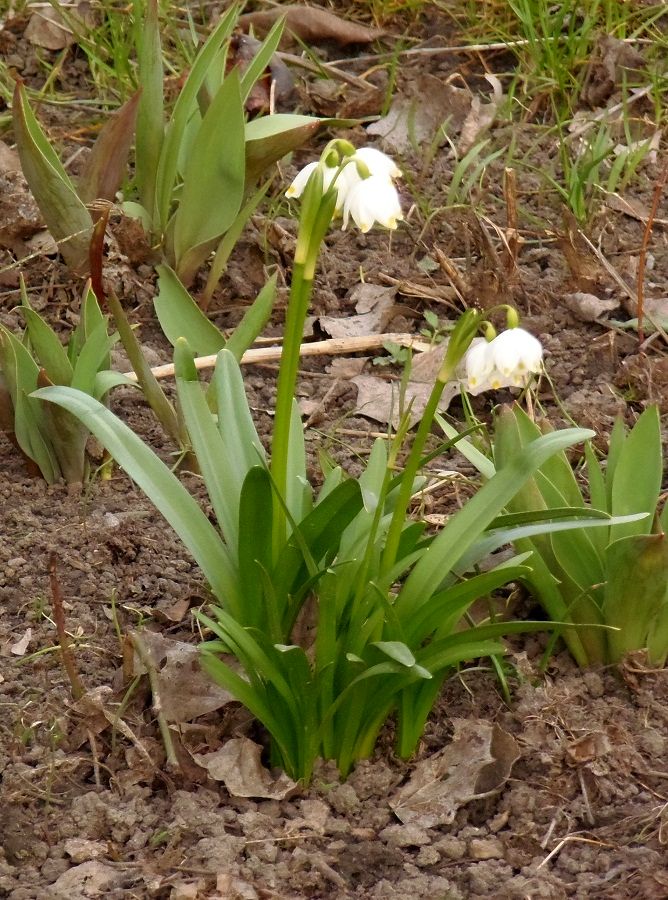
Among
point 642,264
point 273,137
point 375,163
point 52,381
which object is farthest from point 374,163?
point 273,137

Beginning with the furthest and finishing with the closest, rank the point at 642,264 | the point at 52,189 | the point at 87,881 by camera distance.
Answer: the point at 52,189, the point at 642,264, the point at 87,881

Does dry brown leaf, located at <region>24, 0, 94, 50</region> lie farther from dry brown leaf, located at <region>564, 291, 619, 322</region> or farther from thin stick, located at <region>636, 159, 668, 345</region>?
thin stick, located at <region>636, 159, 668, 345</region>

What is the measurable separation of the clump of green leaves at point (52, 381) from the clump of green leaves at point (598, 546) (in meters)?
0.87

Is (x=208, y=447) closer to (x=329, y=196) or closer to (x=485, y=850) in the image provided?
(x=329, y=196)

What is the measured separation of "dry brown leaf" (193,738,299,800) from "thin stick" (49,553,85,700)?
245 mm

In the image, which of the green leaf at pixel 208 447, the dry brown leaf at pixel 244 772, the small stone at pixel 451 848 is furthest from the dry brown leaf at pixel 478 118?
the small stone at pixel 451 848

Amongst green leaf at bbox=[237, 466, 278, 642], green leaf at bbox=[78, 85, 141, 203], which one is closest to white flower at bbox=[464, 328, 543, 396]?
green leaf at bbox=[237, 466, 278, 642]

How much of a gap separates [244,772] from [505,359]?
84cm

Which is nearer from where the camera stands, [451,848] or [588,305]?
[451,848]

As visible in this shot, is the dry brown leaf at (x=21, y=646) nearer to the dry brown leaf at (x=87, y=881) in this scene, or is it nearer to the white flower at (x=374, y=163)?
the dry brown leaf at (x=87, y=881)

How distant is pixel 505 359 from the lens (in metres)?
1.62

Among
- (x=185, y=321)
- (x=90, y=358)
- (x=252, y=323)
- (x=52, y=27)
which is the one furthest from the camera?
(x=52, y=27)

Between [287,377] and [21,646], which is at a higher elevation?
[287,377]

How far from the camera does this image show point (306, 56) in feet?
13.2
